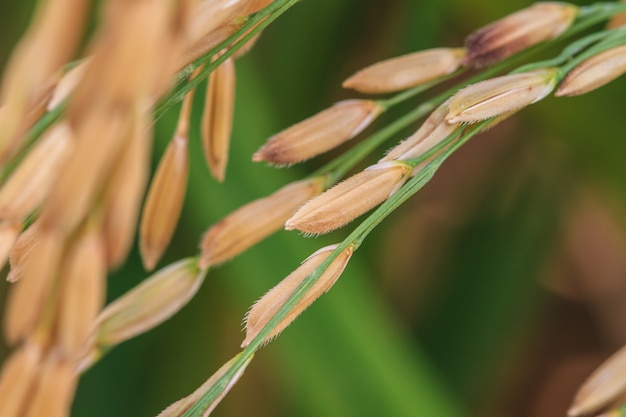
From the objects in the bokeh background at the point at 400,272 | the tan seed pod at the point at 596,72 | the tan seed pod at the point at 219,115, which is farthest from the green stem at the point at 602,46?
the bokeh background at the point at 400,272

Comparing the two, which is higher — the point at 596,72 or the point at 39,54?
the point at 39,54

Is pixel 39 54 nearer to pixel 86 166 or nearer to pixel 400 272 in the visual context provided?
pixel 86 166

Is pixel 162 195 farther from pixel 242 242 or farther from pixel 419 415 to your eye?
pixel 419 415

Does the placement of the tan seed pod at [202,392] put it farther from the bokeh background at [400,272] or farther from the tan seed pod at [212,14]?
the bokeh background at [400,272]

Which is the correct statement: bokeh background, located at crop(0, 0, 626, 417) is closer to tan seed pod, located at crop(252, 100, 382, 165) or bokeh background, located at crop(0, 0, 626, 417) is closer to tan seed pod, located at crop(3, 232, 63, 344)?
tan seed pod, located at crop(252, 100, 382, 165)

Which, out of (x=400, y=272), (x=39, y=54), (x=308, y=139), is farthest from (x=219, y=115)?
(x=400, y=272)

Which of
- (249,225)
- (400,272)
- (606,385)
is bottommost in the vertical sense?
(400,272)

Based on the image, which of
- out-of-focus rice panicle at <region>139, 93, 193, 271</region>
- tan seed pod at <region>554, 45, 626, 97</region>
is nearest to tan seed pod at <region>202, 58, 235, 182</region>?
out-of-focus rice panicle at <region>139, 93, 193, 271</region>
